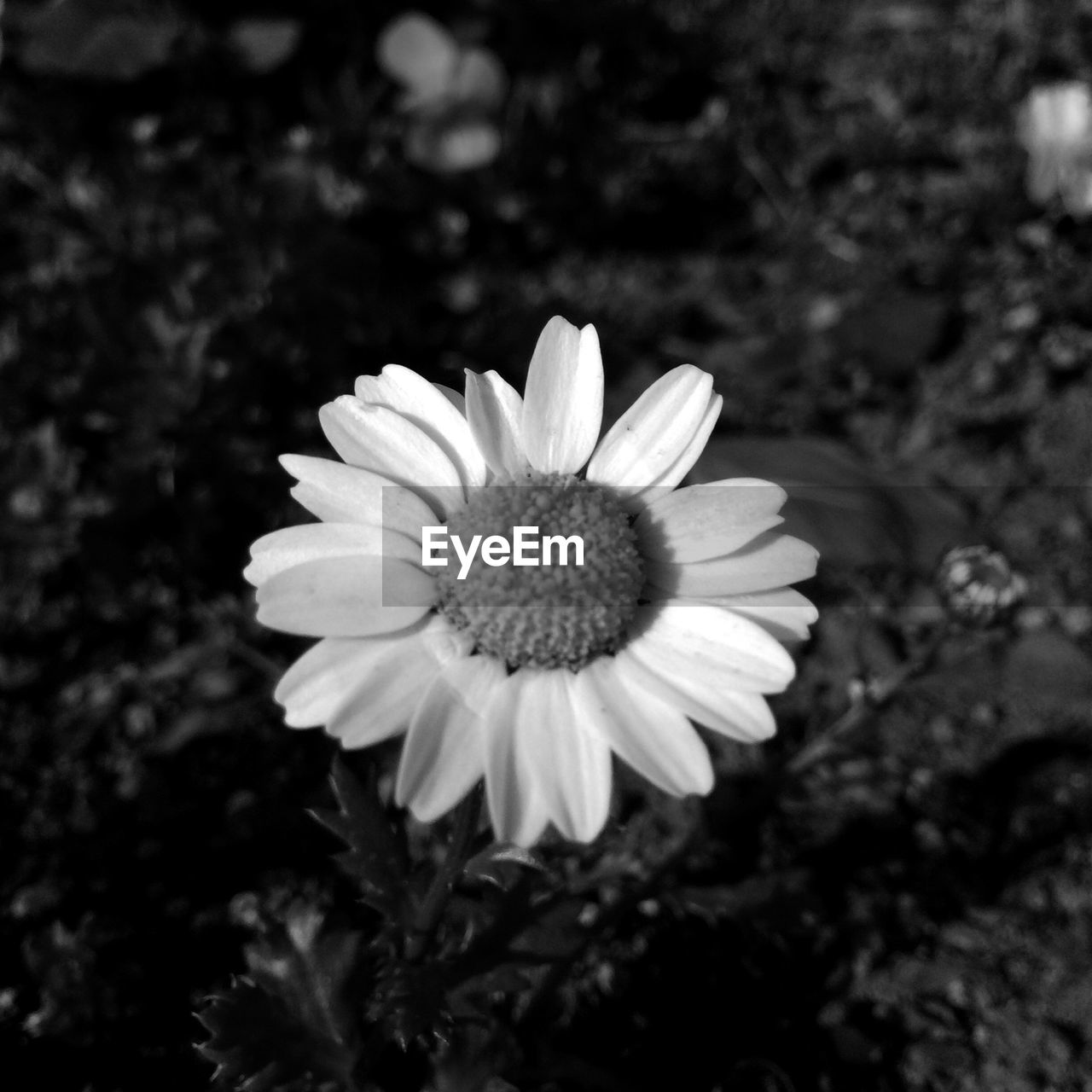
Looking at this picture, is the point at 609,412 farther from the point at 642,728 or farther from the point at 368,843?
the point at 642,728

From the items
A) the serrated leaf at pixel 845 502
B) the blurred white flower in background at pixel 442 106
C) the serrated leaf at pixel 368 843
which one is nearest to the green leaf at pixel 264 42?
the blurred white flower in background at pixel 442 106

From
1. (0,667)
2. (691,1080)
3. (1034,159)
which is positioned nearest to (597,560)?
(691,1080)

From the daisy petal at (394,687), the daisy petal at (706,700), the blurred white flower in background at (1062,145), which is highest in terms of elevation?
the daisy petal at (394,687)

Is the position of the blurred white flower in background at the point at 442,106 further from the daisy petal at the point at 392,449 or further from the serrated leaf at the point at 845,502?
the daisy petal at the point at 392,449

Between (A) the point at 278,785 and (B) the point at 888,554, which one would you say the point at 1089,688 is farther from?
(A) the point at 278,785

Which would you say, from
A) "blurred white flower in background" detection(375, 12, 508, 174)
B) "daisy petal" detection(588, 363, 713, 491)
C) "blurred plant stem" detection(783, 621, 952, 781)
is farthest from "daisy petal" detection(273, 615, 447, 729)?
"blurred white flower in background" detection(375, 12, 508, 174)

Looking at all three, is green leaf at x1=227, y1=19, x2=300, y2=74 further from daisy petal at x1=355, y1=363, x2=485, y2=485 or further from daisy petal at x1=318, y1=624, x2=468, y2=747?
daisy petal at x1=318, y1=624, x2=468, y2=747
